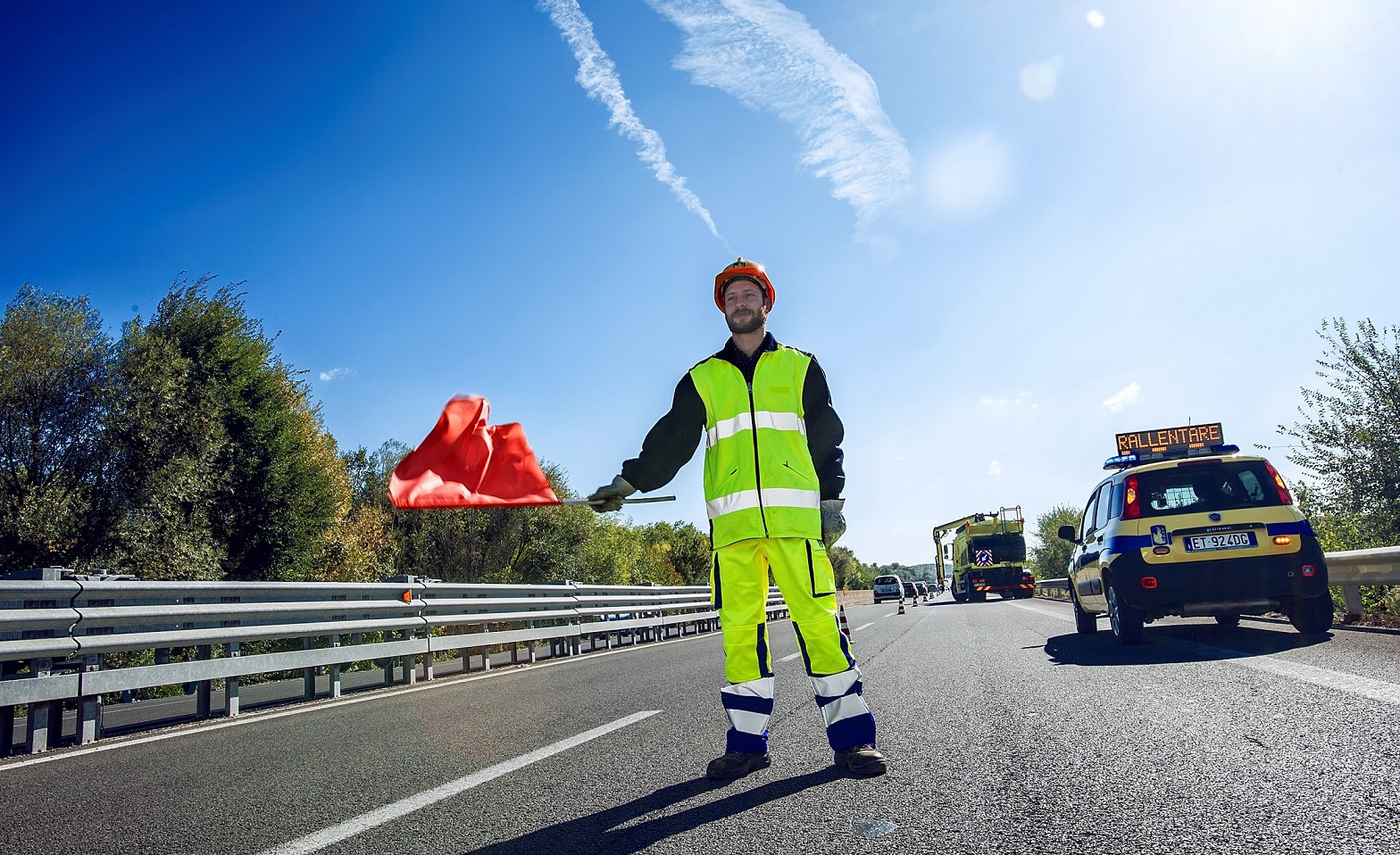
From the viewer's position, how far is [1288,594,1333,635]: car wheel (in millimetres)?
7668

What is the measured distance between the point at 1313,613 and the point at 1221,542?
124 centimetres

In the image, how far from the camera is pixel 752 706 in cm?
353

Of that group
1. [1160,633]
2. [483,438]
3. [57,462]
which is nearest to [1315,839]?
[483,438]

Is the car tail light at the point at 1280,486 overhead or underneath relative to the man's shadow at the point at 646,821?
overhead

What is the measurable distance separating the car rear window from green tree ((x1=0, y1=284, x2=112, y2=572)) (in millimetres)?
22369

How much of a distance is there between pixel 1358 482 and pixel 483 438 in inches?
837

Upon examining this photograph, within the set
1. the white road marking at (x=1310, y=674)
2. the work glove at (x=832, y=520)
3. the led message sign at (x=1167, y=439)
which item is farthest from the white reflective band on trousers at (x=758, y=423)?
the led message sign at (x=1167, y=439)

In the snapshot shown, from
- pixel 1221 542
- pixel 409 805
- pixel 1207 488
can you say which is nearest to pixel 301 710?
pixel 409 805

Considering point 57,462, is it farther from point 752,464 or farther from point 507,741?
point 752,464

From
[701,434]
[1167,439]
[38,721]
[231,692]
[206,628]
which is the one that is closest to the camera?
[701,434]

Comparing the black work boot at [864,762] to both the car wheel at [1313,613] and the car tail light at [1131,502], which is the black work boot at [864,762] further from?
the car wheel at [1313,613]

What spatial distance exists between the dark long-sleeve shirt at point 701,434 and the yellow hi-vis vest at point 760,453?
9cm

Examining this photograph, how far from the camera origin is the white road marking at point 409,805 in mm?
2678

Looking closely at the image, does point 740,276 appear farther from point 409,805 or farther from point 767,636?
point 409,805
